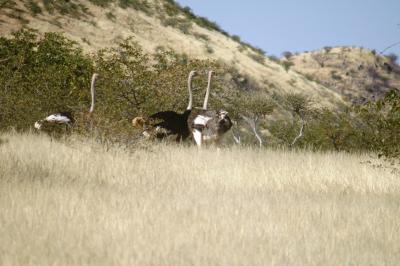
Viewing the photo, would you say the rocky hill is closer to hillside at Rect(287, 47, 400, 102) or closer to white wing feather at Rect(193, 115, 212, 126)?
hillside at Rect(287, 47, 400, 102)

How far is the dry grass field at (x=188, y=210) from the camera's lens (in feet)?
14.5

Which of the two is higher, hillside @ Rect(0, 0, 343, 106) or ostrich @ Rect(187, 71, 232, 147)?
hillside @ Rect(0, 0, 343, 106)

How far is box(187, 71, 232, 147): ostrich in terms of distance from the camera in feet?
43.0

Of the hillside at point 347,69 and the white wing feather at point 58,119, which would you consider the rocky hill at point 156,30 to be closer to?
the hillside at point 347,69

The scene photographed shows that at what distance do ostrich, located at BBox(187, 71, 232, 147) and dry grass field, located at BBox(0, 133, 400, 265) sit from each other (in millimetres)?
2432

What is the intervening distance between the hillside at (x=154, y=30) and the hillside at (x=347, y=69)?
1888cm

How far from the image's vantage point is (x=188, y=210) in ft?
19.8

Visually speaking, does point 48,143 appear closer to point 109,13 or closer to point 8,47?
point 8,47

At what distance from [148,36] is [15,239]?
40.9 meters

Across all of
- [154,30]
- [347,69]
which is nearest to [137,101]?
[154,30]

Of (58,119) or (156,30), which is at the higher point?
(156,30)

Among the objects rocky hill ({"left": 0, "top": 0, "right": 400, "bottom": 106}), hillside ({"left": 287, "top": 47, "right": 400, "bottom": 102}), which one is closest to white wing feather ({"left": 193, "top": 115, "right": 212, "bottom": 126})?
rocky hill ({"left": 0, "top": 0, "right": 400, "bottom": 106})

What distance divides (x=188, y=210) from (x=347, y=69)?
7858 centimetres

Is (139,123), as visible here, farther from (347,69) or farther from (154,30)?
(347,69)
